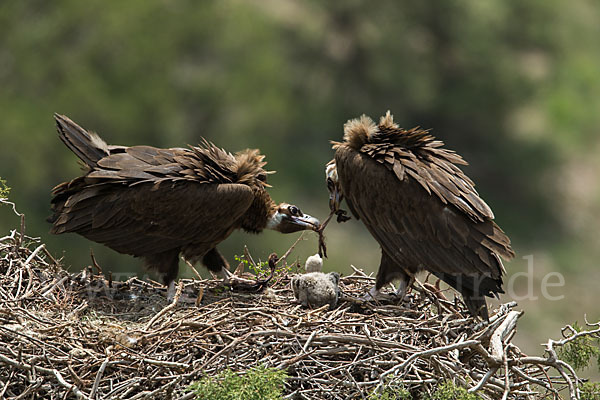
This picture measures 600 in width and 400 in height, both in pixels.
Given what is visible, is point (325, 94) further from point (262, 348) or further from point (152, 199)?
point (262, 348)

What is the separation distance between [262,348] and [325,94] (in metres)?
20.9

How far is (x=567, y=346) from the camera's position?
6.42 meters

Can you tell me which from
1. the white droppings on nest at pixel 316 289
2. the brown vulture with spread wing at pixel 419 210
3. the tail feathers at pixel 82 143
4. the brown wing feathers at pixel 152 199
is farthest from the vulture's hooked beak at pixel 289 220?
the tail feathers at pixel 82 143

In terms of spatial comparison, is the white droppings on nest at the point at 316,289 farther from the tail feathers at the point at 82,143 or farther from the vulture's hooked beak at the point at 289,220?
the tail feathers at the point at 82,143

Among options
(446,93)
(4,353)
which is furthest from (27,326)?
(446,93)

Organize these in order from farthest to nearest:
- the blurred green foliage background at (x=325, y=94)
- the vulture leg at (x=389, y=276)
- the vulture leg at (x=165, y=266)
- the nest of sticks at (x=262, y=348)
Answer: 1. the blurred green foliage background at (x=325, y=94)
2. the vulture leg at (x=165, y=266)
3. the vulture leg at (x=389, y=276)
4. the nest of sticks at (x=262, y=348)

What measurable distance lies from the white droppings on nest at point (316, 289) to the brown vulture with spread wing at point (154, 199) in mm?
827

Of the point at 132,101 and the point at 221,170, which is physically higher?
the point at 132,101

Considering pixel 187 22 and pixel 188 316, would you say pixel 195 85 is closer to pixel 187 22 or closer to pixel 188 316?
pixel 187 22

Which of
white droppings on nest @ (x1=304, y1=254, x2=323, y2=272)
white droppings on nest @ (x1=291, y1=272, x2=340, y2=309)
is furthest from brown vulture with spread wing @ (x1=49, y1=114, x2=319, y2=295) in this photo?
white droppings on nest @ (x1=291, y1=272, x2=340, y2=309)

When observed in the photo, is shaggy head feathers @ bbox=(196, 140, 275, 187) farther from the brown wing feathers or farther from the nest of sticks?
the nest of sticks

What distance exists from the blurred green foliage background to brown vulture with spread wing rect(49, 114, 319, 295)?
8.73 meters

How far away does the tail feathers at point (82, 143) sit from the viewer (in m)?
7.04

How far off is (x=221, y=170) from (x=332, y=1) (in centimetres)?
2005
